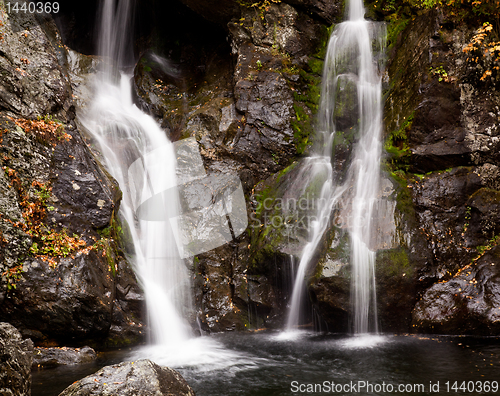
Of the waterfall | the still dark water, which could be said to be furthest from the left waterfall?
the waterfall

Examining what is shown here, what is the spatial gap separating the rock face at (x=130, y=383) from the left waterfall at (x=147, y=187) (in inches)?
130

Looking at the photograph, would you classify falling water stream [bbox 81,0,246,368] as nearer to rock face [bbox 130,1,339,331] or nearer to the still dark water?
the still dark water

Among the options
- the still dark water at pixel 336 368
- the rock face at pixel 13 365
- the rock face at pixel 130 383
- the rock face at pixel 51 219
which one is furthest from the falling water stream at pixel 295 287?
the rock face at pixel 13 365

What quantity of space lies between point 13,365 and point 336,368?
155 inches

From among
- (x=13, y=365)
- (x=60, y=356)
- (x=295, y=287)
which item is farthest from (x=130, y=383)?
(x=295, y=287)

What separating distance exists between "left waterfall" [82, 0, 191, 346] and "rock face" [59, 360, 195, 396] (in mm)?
3309

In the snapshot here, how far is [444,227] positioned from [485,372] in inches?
117

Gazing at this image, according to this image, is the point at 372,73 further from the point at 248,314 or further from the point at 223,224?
the point at 248,314

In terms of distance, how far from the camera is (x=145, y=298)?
7020 mm

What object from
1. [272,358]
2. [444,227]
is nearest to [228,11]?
[444,227]

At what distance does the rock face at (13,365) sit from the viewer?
3051 mm

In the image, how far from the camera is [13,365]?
10.4 ft

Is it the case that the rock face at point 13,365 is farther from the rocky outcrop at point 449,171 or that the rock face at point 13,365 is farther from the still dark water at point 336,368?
the rocky outcrop at point 449,171

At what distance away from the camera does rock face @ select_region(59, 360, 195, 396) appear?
10.8ft
